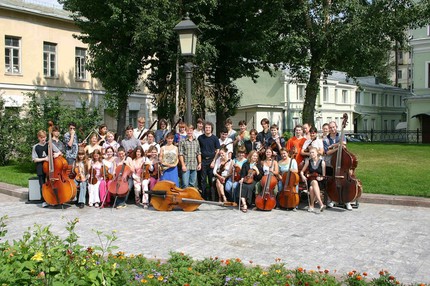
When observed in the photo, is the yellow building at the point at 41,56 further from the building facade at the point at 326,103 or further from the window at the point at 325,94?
the window at the point at 325,94

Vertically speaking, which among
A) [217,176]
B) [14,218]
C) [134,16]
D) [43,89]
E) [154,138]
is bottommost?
[14,218]

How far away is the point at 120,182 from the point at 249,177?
2.79m

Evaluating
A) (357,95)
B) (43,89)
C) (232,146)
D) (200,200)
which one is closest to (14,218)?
(200,200)

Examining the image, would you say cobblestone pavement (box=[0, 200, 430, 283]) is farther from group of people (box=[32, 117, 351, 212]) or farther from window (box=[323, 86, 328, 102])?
window (box=[323, 86, 328, 102])

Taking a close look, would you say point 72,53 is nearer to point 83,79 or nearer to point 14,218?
point 83,79

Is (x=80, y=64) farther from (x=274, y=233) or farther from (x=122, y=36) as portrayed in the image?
(x=274, y=233)

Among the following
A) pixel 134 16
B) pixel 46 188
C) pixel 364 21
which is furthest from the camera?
pixel 364 21

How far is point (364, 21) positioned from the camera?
20.1 meters

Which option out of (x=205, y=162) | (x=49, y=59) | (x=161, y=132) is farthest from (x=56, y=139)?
(x=49, y=59)

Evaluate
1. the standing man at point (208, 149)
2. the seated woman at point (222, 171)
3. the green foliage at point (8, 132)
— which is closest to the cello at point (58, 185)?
the standing man at point (208, 149)

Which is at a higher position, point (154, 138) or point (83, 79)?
point (83, 79)

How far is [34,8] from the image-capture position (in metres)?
27.5

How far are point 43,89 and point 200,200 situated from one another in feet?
66.7

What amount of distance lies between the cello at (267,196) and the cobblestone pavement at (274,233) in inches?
8.0
